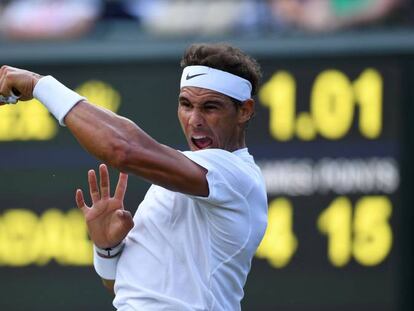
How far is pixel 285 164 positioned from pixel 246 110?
2282 millimetres

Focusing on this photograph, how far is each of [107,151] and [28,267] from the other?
9.58 ft

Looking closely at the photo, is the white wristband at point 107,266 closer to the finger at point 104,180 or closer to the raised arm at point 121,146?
the finger at point 104,180

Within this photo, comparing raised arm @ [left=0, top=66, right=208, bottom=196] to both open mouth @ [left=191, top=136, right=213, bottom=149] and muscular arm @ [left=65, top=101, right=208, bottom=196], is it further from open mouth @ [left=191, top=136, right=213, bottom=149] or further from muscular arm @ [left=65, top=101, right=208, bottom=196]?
open mouth @ [left=191, top=136, right=213, bottom=149]

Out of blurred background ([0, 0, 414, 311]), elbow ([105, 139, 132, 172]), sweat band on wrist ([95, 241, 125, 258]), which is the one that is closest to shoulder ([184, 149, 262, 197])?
elbow ([105, 139, 132, 172])

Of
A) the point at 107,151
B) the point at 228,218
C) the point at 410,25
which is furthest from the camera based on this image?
the point at 410,25

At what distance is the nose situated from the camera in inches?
138

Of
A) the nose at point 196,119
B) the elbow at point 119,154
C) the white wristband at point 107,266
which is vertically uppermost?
the nose at point 196,119

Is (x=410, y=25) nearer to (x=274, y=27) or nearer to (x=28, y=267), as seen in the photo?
(x=274, y=27)

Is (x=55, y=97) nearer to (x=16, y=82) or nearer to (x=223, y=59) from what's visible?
(x=16, y=82)

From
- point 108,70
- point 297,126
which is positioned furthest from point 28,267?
point 297,126

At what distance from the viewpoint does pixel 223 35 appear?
20.2 ft

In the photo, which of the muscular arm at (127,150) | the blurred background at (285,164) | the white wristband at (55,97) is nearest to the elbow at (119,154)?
the muscular arm at (127,150)

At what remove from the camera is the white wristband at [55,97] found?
3.19 m

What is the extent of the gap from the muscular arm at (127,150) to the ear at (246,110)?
1.27ft
